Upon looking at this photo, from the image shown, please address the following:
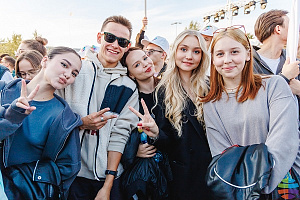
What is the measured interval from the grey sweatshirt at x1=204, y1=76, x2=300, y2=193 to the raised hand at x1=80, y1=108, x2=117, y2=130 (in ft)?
2.85

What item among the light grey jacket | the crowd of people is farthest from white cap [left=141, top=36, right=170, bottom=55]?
the light grey jacket

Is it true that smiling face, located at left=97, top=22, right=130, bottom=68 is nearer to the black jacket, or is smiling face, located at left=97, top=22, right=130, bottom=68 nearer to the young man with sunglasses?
the black jacket

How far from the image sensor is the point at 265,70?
102 inches

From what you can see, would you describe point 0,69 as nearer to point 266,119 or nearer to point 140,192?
point 140,192

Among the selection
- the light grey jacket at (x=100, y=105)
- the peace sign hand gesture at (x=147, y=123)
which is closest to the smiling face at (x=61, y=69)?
the light grey jacket at (x=100, y=105)

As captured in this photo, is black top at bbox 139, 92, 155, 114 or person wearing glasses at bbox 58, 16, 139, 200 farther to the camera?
black top at bbox 139, 92, 155, 114

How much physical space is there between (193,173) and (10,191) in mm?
1495

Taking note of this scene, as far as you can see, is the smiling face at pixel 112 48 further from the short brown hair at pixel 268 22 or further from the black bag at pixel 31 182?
the short brown hair at pixel 268 22

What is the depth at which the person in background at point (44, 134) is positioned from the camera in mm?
1624

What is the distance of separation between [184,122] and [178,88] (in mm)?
375

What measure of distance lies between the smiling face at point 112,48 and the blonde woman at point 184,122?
53cm

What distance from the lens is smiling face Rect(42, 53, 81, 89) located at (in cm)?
189

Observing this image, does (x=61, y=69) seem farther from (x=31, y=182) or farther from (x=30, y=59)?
(x=30, y=59)

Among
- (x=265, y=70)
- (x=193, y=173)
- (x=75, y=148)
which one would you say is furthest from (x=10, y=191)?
(x=265, y=70)
